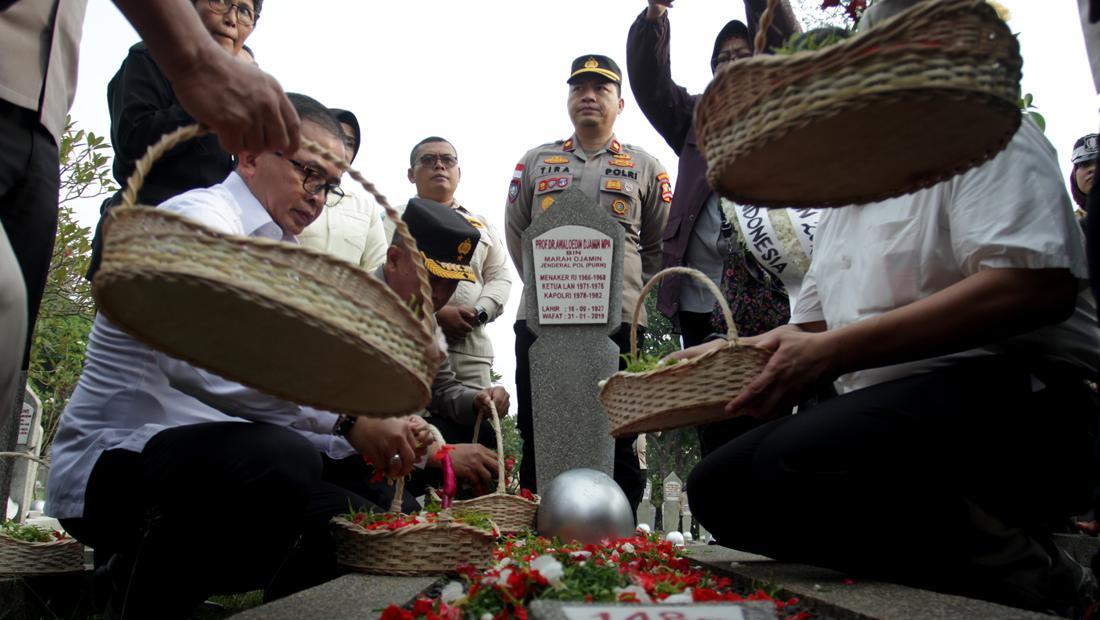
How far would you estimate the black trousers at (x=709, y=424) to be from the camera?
433 cm

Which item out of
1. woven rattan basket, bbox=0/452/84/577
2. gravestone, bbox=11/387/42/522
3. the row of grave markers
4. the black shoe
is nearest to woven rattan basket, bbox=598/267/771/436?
the black shoe

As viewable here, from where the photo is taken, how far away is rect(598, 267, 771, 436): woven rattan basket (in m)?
2.52

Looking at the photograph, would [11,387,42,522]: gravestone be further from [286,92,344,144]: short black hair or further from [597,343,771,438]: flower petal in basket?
[597,343,771,438]: flower petal in basket

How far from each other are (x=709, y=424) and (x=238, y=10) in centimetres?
272

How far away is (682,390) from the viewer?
2703 mm

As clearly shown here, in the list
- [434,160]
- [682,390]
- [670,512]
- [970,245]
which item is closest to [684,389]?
[682,390]

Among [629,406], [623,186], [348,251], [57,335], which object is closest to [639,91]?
[623,186]

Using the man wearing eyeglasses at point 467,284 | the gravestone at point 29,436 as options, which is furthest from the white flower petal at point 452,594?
the gravestone at point 29,436

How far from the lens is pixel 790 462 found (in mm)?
2420

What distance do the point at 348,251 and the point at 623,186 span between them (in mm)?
2130

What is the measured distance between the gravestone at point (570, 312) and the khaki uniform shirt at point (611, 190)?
98mm

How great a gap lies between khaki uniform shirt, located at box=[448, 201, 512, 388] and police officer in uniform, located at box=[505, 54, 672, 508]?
0.22 meters

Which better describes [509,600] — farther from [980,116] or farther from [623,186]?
[623,186]

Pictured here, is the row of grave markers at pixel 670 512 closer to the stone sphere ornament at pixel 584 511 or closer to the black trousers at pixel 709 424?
the black trousers at pixel 709 424
